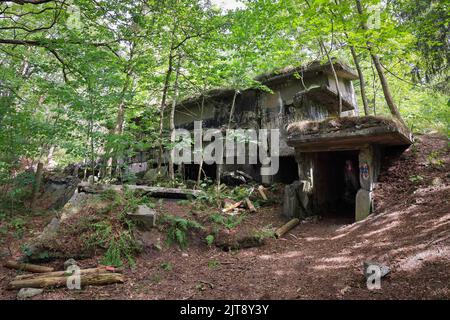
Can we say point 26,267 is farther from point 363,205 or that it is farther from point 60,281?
point 363,205

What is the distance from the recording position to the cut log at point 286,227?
6.75m

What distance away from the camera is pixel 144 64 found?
30.2ft

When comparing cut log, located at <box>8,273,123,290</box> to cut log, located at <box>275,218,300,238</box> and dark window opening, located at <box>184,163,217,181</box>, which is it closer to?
cut log, located at <box>275,218,300,238</box>

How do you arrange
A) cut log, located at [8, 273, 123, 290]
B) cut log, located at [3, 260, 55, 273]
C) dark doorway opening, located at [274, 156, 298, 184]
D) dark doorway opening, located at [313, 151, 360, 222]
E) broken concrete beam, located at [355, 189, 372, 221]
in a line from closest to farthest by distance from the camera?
cut log, located at [8, 273, 123, 290]
cut log, located at [3, 260, 55, 273]
broken concrete beam, located at [355, 189, 372, 221]
dark doorway opening, located at [313, 151, 360, 222]
dark doorway opening, located at [274, 156, 298, 184]

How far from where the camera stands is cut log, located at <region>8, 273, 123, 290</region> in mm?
4156

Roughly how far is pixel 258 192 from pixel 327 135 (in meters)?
3.38

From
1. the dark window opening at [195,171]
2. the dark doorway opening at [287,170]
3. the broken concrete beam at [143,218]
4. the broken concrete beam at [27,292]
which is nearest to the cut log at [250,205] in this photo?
the dark doorway opening at [287,170]

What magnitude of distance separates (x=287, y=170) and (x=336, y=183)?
A: 208 cm

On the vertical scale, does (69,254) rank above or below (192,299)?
above

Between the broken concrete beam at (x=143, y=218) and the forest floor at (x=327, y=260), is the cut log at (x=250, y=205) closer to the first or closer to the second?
the forest floor at (x=327, y=260)

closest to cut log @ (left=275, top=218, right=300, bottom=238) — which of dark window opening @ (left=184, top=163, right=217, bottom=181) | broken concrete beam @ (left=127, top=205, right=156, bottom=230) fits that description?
broken concrete beam @ (left=127, top=205, right=156, bottom=230)

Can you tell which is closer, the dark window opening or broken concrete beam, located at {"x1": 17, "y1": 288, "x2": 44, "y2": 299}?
broken concrete beam, located at {"x1": 17, "y1": 288, "x2": 44, "y2": 299}

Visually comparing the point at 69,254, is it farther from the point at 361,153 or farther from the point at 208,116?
the point at 208,116
